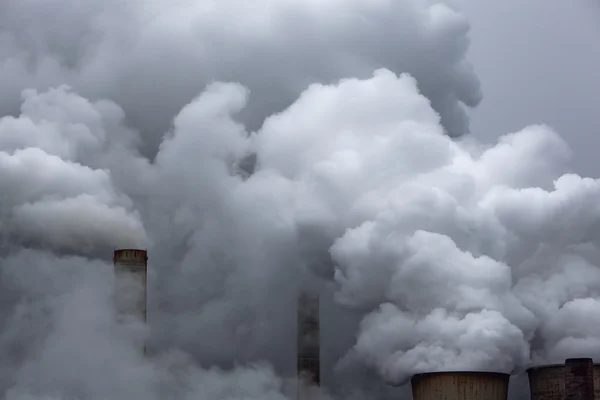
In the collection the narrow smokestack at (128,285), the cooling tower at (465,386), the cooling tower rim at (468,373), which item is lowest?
the cooling tower at (465,386)

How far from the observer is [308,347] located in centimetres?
4122

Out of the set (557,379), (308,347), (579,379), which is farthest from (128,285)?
(579,379)

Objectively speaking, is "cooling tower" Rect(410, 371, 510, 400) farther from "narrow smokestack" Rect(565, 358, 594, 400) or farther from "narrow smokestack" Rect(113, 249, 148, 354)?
"narrow smokestack" Rect(113, 249, 148, 354)

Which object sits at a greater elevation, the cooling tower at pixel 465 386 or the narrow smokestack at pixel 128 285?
the narrow smokestack at pixel 128 285

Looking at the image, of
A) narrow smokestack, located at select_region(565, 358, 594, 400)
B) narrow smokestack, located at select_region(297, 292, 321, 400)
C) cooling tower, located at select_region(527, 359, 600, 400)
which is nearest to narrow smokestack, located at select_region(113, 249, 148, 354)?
narrow smokestack, located at select_region(297, 292, 321, 400)

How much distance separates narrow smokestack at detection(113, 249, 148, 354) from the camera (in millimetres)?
38531

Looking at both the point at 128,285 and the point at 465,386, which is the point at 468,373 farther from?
the point at 128,285

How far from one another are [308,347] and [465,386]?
384 inches

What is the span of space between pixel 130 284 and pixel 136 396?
5.01m

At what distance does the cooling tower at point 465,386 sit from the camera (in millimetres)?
33656

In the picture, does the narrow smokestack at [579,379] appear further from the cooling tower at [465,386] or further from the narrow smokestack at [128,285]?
Answer: the narrow smokestack at [128,285]

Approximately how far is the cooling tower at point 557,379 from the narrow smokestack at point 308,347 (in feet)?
33.0

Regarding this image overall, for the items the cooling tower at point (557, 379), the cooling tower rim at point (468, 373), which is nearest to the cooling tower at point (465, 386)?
the cooling tower rim at point (468, 373)

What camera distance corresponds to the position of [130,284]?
127 feet
